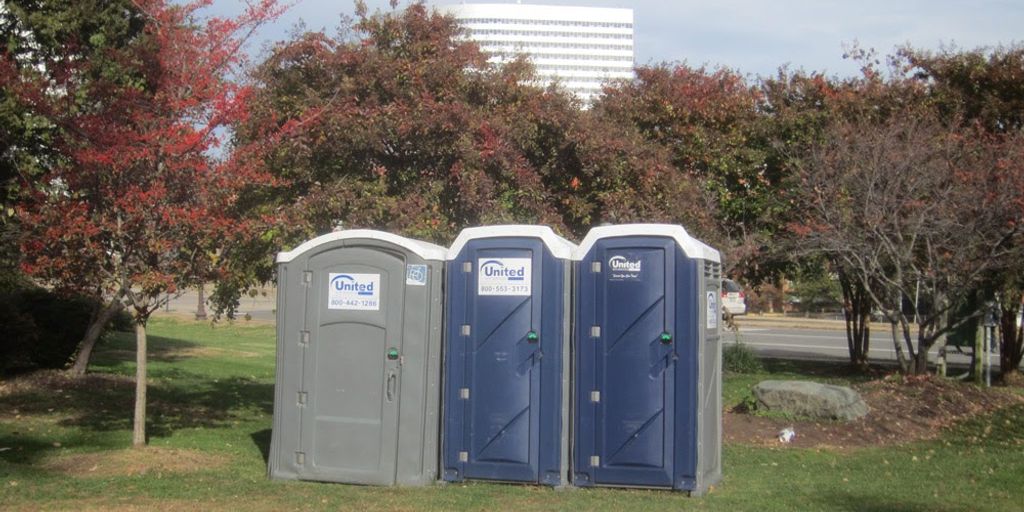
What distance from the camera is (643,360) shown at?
8594 mm

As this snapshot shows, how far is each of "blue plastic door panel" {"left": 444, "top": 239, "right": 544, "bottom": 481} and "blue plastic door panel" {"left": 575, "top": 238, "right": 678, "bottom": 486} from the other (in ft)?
1.40

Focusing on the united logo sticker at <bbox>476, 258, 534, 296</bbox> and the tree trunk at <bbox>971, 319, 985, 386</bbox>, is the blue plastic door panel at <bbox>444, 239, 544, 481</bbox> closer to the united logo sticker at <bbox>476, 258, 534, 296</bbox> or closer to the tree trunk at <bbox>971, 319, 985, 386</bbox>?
the united logo sticker at <bbox>476, 258, 534, 296</bbox>

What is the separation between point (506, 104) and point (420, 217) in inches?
86.6

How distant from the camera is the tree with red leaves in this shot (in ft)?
30.9

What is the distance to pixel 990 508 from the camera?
8.12 metres

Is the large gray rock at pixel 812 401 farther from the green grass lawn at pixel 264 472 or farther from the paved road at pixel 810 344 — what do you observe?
the paved road at pixel 810 344

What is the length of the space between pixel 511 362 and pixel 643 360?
109 centimetres

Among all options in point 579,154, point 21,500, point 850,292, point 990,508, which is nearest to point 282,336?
point 21,500

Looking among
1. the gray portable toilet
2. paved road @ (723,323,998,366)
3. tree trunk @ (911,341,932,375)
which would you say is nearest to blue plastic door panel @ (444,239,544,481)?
the gray portable toilet

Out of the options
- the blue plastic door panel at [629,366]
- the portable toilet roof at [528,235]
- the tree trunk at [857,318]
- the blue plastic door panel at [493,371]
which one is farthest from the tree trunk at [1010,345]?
the blue plastic door panel at [493,371]

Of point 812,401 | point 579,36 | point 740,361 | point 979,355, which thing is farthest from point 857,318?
point 579,36

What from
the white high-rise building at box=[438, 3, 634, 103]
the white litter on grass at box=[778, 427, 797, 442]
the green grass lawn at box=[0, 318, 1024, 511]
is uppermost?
the white high-rise building at box=[438, 3, 634, 103]

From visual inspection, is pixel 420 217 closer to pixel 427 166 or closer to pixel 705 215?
pixel 427 166

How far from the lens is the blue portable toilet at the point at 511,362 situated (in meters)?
8.74
